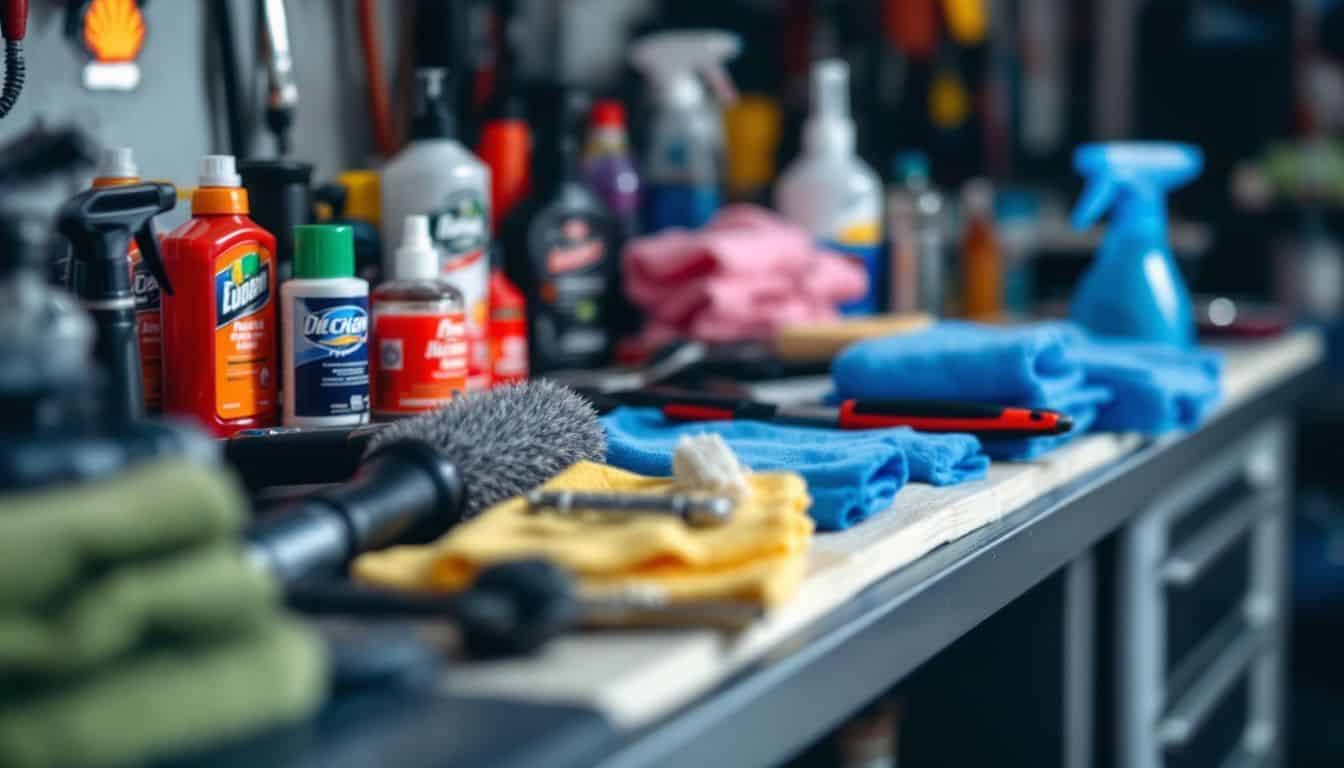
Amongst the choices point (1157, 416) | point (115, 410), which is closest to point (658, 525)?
point (115, 410)

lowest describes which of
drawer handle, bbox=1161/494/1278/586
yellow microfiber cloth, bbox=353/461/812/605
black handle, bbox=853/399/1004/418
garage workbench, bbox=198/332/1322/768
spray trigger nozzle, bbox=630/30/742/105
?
drawer handle, bbox=1161/494/1278/586

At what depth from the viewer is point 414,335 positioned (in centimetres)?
97

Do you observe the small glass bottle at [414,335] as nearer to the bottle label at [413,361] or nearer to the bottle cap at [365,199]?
the bottle label at [413,361]

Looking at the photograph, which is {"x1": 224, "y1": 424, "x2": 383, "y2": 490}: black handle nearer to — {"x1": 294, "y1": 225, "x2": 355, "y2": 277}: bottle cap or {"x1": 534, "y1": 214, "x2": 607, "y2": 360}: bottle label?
{"x1": 294, "y1": 225, "x2": 355, "y2": 277}: bottle cap

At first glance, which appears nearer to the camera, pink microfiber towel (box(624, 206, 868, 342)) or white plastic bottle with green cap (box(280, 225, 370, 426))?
white plastic bottle with green cap (box(280, 225, 370, 426))

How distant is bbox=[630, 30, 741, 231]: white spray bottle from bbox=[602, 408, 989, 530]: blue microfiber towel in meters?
0.62

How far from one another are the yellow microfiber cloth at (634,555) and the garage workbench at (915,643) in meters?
0.02

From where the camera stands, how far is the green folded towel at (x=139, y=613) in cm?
40

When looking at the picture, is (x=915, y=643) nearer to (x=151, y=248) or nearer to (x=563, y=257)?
(x=151, y=248)

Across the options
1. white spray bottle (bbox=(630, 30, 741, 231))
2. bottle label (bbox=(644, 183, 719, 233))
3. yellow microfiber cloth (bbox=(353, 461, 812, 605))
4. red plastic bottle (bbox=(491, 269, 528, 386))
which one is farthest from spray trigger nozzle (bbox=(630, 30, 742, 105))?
yellow microfiber cloth (bbox=(353, 461, 812, 605))


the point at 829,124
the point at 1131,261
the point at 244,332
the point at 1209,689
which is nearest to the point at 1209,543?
the point at 1209,689

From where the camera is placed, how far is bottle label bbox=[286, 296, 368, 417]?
35.4 inches

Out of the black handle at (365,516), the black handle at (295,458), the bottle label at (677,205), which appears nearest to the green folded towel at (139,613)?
the black handle at (365,516)

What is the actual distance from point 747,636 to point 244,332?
465mm
